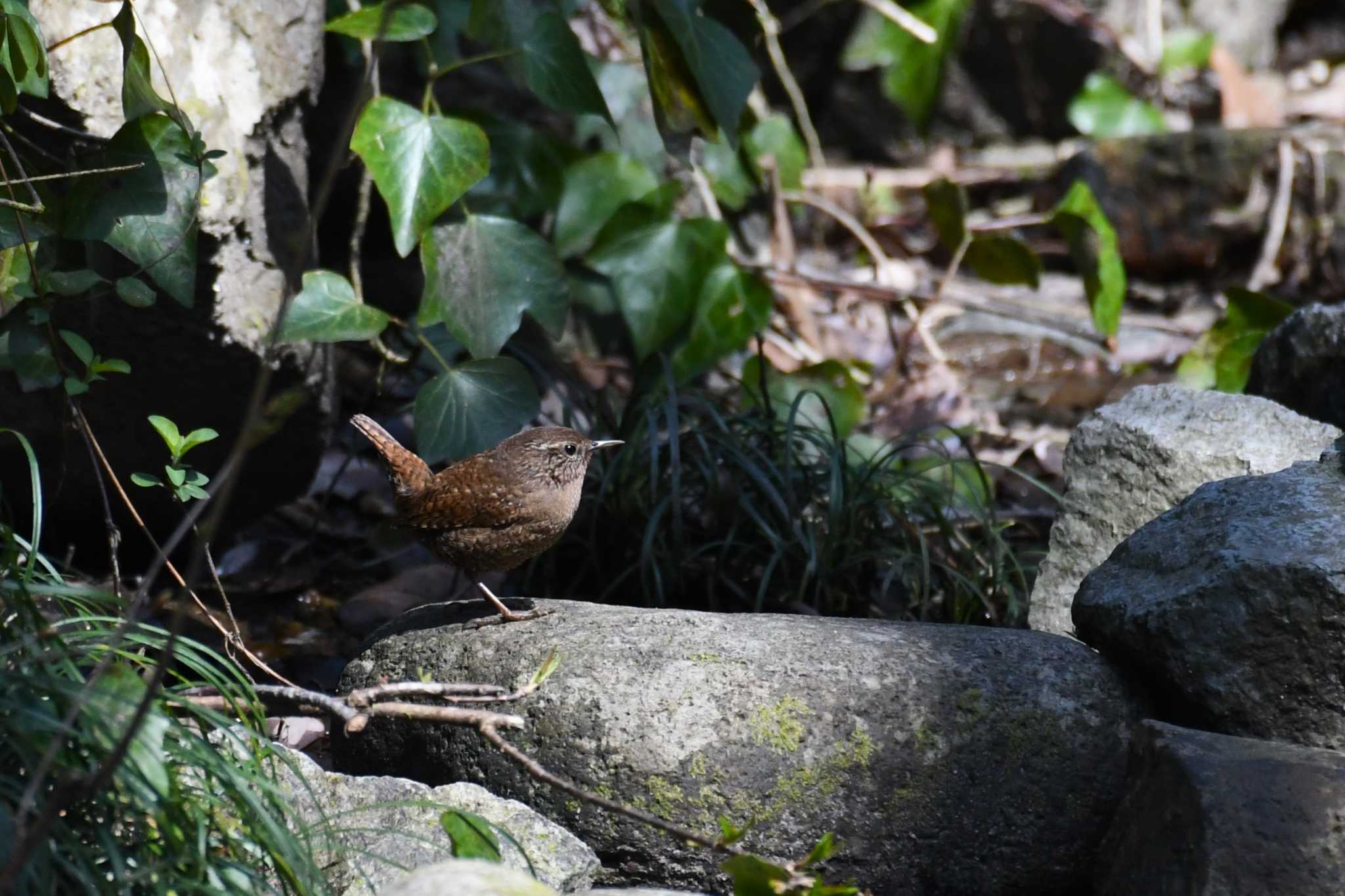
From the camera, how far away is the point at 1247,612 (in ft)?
8.64

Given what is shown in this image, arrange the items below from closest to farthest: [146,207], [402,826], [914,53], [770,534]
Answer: [402,826] < [146,207] < [770,534] < [914,53]

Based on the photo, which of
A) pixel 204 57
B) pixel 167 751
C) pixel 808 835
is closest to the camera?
pixel 167 751

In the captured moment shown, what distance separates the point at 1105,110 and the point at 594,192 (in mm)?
4636

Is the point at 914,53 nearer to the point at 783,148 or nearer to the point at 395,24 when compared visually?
the point at 783,148

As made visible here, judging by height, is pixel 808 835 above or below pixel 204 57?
below

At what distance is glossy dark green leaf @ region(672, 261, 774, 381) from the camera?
4887 mm

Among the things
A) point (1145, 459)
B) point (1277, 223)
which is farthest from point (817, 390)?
point (1277, 223)

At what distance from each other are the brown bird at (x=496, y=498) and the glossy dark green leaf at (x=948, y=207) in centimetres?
249

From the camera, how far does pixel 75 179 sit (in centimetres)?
302

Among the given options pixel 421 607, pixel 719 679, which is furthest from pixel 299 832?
pixel 421 607

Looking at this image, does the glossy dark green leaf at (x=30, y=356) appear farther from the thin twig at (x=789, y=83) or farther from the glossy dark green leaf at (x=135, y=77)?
the thin twig at (x=789, y=83)

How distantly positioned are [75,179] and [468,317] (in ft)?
3.32

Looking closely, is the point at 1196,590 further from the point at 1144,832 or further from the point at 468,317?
the point at 468,317

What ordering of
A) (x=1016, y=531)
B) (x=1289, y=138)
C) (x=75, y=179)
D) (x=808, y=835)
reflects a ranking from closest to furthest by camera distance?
1. (x=808, y=835)
2. (x=75, y=179)
3. (x=1016, y=531)
4. (x=1289, y=138)
